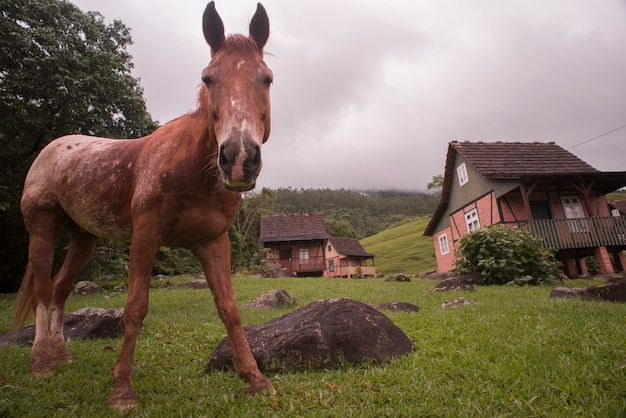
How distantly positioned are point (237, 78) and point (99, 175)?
1.90 metres

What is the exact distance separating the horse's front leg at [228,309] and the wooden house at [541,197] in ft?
57.1

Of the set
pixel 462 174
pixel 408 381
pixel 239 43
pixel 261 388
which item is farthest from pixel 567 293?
pixel 462 174

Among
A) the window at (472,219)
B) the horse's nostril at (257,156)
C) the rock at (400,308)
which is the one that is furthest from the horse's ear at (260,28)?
the window at (472,219)

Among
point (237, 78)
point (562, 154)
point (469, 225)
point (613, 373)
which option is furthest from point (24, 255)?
point (562, 154)

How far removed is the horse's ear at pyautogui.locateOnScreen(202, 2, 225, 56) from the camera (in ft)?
8.51

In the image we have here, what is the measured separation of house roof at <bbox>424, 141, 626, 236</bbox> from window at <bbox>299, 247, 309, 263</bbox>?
17.6 meters

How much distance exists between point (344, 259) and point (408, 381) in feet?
125

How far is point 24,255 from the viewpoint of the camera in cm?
1336

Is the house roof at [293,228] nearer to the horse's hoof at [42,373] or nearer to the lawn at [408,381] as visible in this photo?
the lawn at [408,381]

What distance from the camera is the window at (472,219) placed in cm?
2139

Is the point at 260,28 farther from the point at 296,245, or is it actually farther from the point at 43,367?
the point at 296,245

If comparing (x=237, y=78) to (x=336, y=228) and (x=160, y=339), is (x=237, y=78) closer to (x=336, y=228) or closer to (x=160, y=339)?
(x=160, y=339)

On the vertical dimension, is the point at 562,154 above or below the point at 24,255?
above

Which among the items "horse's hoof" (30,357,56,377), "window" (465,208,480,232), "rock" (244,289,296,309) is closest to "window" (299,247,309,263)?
"window" (465,208,480,232)
